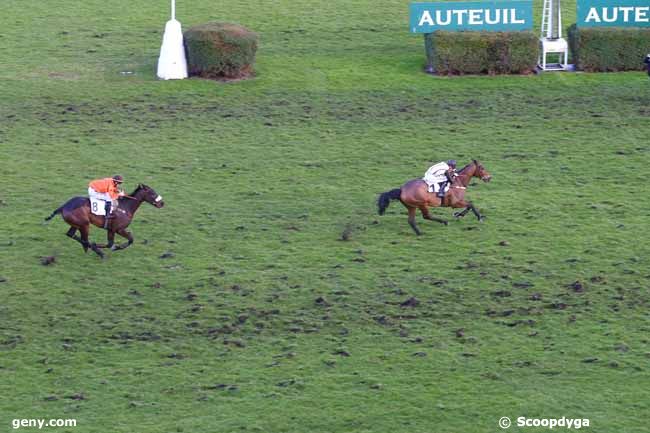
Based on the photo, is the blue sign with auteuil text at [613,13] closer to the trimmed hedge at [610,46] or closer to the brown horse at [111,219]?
the trimmed hedge at [610,46]

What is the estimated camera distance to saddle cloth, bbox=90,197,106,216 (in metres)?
16.3

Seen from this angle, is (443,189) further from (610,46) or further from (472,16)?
(610,46)

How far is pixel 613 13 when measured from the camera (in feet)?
83.2

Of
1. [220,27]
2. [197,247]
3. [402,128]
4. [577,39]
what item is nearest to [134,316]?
[197,247]

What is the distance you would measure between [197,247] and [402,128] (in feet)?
20.8

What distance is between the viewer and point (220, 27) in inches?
969

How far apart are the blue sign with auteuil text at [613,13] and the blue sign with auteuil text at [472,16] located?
1153 mm

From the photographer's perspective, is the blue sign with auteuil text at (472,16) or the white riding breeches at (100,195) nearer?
the white riding breeches at (100,195)

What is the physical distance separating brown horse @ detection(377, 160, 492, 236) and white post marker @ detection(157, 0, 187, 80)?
826 cm

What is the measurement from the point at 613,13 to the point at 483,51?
2.95 metres

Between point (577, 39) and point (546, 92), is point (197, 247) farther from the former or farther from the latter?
point (577, 39)

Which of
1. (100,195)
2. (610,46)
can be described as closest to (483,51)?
(610,46)

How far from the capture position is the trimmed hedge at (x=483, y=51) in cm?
2488

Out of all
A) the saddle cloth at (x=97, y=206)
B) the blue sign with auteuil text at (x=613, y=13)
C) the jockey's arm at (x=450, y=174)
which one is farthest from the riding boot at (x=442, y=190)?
the blue sign with auteuil text at (x=613, y=13)
